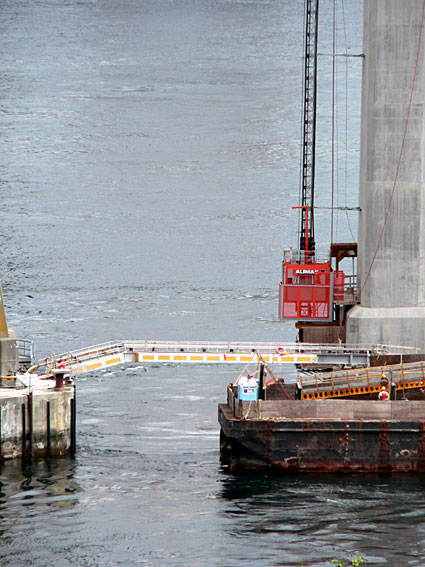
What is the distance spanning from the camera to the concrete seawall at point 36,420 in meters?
49.8

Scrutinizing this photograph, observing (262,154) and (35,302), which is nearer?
(35,302)

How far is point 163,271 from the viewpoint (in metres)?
109

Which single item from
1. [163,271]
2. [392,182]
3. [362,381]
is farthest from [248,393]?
[163,271]

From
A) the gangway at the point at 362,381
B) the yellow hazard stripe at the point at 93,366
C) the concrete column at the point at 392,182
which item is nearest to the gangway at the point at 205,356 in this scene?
the yellow hazard stripe at the point at 93,366

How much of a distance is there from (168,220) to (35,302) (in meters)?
34.5

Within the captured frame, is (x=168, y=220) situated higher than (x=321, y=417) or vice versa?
(x=168, y=220)

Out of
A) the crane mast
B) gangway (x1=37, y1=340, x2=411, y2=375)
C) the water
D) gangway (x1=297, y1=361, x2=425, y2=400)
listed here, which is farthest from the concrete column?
the water

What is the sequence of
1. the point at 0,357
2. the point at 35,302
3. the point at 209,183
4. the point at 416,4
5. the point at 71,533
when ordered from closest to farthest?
the point at 71,533 → the point at 0,357 → the point at 416,4 → the point at 35,302 → the point at 209,183

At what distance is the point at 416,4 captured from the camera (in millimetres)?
56844

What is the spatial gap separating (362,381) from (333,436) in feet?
15.4

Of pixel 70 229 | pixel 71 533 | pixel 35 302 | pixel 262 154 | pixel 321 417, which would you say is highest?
pixel 262 154

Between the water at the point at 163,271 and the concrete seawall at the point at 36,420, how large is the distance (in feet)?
3.09

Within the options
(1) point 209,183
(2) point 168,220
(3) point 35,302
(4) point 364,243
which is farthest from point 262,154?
(4) point 364,243

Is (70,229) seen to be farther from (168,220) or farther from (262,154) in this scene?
(262,154)
